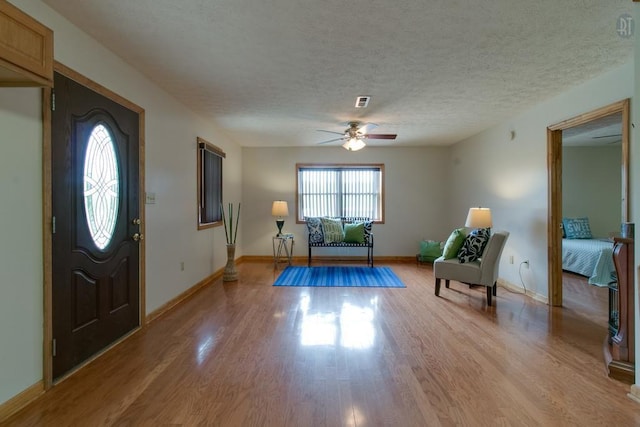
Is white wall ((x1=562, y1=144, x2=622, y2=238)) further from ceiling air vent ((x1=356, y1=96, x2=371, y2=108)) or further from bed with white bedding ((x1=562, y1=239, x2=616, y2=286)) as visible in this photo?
ceiling air vent ((x1=356, y1=96, x2=371, y2=108))

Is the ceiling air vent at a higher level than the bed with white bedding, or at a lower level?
higher

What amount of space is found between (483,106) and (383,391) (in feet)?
11.6

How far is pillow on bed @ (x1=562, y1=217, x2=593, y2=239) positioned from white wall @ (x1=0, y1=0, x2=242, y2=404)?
6370mm

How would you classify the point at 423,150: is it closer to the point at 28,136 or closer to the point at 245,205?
the point at 245,205

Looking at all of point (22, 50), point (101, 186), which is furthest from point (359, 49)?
point (101, 186)

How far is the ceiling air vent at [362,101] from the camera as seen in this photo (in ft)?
11.3

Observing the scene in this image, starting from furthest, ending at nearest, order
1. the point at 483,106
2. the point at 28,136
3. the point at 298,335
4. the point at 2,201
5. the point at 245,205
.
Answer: the point at 245,205, the point at 483,106, the point at 298,335, the point at 28,136, the point at 2,201

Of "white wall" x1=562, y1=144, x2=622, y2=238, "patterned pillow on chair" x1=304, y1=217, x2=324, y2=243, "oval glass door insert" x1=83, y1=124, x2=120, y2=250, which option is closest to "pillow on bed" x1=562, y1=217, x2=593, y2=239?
"white wall" x1=562, y1=144, x2=622, y2=238

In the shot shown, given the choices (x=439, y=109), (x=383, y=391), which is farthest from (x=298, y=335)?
(x=439, y=109)

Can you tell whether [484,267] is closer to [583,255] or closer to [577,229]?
[583,255]

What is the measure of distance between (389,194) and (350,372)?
15.6ft

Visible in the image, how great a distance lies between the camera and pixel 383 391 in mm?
1860

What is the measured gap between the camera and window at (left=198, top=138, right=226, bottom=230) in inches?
166

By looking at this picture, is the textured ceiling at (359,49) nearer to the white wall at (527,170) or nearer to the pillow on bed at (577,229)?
the white wall at (527,170)
